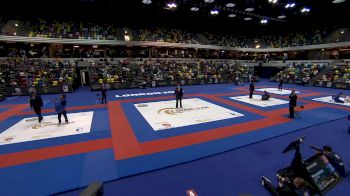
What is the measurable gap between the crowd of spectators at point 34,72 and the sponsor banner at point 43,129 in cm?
1239

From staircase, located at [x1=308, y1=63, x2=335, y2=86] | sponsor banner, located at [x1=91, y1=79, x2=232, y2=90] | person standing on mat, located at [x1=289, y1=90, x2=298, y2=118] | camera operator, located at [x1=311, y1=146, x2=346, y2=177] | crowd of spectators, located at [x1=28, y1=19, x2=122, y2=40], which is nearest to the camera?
camera operator, located at [x1=311, y1=146, x2=346, y2=177]

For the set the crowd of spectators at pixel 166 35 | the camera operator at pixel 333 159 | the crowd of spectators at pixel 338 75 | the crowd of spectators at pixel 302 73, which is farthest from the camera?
the crowd of spectators at pixel 166 35

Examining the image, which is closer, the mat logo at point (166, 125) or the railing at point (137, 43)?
the mat logo at point (166, 125)

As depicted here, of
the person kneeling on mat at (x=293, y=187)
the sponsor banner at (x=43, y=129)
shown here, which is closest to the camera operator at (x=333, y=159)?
the person kneeling on mat at (x=293, y=187)

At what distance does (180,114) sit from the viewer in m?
12.0

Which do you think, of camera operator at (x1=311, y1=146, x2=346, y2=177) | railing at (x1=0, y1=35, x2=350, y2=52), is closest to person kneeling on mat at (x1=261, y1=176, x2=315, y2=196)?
camera operator at (x1=311, y1=146, x2=346, y2=177)

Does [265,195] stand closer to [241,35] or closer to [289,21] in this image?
[289,21]

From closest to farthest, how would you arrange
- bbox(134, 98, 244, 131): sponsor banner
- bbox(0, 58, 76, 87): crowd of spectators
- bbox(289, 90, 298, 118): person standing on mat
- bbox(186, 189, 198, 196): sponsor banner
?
bbox(186, 189, 198, 196): sponsor banner
bbox(134, 98, 244, 131): sponsor banner
bbox(289, 90, 298, 118): person standing on mat
bbox(0, 58, 76, 87): crowd of spectators

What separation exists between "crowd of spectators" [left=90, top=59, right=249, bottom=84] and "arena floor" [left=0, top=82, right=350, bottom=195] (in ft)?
42.6

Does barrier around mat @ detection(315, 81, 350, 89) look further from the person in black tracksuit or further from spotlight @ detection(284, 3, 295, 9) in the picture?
the person in black tracksuit

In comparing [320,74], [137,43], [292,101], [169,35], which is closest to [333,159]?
[292,101]

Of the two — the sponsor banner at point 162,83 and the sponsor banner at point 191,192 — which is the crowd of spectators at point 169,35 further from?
the sponsor banner at point 191,192

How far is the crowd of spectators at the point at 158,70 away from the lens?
85.3ft

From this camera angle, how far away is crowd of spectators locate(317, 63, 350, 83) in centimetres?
2592
